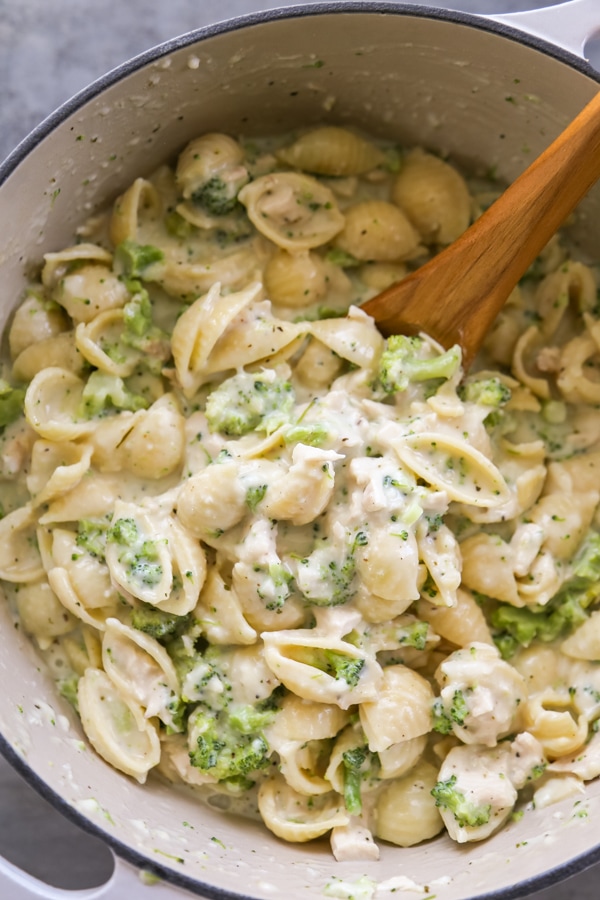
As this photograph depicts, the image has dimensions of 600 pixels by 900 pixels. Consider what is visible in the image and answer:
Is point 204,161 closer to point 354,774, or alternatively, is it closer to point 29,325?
point 29,325

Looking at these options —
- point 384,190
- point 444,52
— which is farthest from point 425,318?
point 444,52

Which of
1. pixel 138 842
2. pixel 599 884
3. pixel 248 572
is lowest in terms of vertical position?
pixel 599 884

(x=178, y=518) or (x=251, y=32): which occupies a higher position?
(x=251, y=32)

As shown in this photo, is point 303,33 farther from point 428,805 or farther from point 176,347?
point 428,805

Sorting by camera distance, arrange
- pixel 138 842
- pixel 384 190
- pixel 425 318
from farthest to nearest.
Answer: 1. pixel 384 190
2. pixel 425 318
3. pixel 138 842

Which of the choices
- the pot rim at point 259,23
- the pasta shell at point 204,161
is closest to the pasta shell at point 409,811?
the pasta shell at point 204,161
